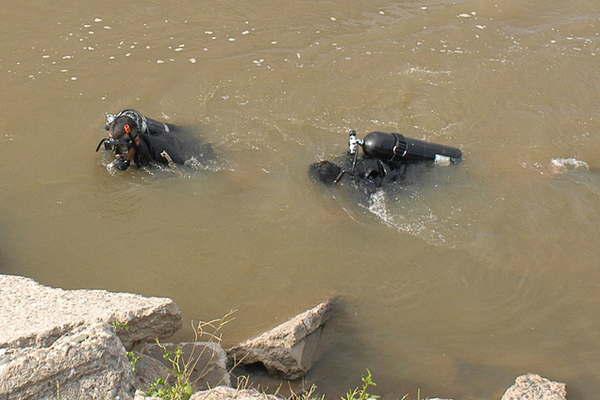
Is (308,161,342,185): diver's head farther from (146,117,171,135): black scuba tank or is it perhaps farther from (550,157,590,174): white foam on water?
(550,157,590,174): white foam on water

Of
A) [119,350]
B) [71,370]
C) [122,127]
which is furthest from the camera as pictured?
[122,127]

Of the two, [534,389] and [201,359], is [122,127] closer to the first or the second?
[201,359]

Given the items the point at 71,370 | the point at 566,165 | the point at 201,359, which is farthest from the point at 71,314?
the point at 566,165

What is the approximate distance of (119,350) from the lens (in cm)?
352

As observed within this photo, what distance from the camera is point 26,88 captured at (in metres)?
7.91

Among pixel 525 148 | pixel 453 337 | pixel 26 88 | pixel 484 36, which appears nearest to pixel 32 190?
pixel 26 88

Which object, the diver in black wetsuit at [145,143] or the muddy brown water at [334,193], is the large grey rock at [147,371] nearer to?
the muddy brown water at [334,193]

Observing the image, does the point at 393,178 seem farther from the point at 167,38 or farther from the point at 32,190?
the point at 167,38

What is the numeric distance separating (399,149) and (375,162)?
0.82 feet

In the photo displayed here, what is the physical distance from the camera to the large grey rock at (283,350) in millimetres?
4570

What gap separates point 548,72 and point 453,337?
466cm

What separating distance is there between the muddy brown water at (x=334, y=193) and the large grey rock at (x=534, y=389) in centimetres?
26

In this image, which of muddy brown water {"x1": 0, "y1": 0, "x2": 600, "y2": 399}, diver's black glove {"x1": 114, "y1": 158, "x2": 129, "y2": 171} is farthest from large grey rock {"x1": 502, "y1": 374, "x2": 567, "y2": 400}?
diver's black glove {"x1": 114, "y1": 158, "x2": 129, "y2": 171}

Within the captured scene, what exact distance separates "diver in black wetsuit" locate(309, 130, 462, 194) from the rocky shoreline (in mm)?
1553
